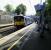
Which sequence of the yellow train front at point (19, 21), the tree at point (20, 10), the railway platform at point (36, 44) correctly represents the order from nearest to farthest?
1. the railway platform at point (36, 44)
2. the yellow train front at point (19, 21)
3. the tree at point (20, 10)

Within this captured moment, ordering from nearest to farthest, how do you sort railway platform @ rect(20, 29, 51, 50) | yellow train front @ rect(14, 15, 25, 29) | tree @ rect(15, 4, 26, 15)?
railway platform @ rect(20, 29, 51, 50) → yellow train front @ rect(14, 15, 25, 29) → tree @ rect(15, 4, 26, 15)

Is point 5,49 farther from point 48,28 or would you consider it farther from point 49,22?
point 48,28

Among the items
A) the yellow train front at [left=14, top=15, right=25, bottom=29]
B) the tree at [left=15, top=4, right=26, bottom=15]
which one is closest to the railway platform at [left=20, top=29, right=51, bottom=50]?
the yellow train front at [left=14, top=15, right=25, bottom=29]

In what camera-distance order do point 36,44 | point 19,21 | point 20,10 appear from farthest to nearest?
point 20,10 → point 19,21 → point 36,44

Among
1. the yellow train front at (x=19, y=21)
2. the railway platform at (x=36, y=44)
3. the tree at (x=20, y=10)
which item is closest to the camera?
the railway platform at (x=36, y=44)

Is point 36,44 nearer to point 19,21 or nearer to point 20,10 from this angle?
point 19,21

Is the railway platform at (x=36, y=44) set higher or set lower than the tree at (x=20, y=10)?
lower

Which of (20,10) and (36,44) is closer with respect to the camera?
(36,44)

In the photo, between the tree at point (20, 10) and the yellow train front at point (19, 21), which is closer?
the yellow train front at point (19, 21)

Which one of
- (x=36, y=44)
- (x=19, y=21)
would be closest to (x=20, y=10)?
(x=19, y=21)

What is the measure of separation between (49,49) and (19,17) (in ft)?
102

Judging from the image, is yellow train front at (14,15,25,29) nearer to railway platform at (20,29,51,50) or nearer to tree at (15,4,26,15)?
railway platform at (20,29,51,50)

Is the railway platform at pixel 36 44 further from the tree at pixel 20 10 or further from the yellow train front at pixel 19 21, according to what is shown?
the tree at pixel 20 10

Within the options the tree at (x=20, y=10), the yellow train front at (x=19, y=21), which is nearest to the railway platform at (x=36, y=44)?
the yellow train front at (x=19, y=21)
